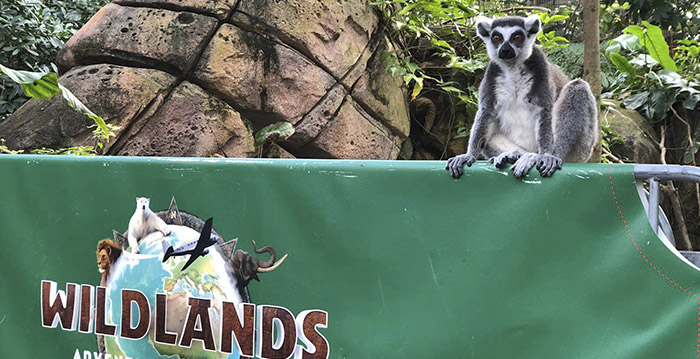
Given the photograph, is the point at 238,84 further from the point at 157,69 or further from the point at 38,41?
the point at 38,41

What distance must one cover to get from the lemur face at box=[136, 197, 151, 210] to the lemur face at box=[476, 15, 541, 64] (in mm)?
1471

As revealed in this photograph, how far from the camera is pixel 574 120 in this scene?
2.12m

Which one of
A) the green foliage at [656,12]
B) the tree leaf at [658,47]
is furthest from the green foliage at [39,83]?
the green foliage at [656,12]

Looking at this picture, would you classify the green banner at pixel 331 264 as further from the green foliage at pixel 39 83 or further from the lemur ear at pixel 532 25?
the lemur ear at pixel 532 25

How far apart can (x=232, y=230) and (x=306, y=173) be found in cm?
27

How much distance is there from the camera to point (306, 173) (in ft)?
5.08

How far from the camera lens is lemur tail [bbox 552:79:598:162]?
6.96ft

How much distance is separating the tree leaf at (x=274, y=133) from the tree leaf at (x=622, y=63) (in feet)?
9.69

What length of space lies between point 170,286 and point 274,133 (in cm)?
312

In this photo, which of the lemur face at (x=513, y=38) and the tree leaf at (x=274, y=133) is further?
the tree leaf at (x=274, y=133)

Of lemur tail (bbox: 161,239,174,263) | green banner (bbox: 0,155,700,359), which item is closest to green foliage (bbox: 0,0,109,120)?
green banner (bbox: 0,155,700,359)

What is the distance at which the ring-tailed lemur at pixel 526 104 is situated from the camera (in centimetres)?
215

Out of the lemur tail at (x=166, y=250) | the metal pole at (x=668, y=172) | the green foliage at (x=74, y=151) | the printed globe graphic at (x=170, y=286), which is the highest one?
the metal pole at (x=668, y=172)

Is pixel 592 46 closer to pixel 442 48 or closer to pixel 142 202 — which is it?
pixel 142 202
